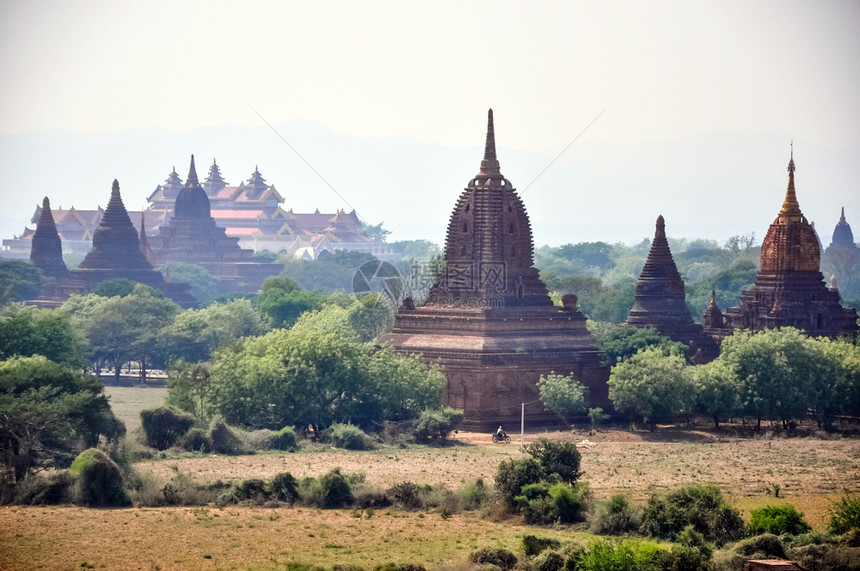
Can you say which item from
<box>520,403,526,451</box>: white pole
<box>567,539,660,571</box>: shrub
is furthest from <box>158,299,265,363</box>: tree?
<box>567,539,660,571</box>: shrub

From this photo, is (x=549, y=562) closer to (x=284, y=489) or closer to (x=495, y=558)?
(x=495, y=558)

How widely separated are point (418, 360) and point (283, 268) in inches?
3803

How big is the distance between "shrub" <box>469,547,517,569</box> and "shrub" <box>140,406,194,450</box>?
71.3ft

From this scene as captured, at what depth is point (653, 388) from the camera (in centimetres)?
7225

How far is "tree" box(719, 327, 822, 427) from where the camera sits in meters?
72.4

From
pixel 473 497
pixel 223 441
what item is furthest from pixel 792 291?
pixel 473 497

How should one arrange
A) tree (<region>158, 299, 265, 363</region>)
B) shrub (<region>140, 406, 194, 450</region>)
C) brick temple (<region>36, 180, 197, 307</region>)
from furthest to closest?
brick temple (<region>36, 180, 197, 307</region>) → tree (<region>158, 299, 265, 363</region>) → shrub (<region>140, 406, 194, 450</region>)

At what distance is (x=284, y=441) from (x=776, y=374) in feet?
64.8

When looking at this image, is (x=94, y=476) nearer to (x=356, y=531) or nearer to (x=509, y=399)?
(x=356, y=531)

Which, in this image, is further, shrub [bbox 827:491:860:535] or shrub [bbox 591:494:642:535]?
shrub [bbox 591:494:642:535]

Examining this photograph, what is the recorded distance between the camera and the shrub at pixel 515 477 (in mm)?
53125

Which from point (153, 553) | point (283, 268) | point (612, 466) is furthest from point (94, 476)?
point (283, 268)

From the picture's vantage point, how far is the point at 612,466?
62.1 m

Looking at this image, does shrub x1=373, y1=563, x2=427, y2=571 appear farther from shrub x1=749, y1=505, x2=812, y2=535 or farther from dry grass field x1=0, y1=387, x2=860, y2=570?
shrub x1=749, y1=505, x2=812, y2=535
